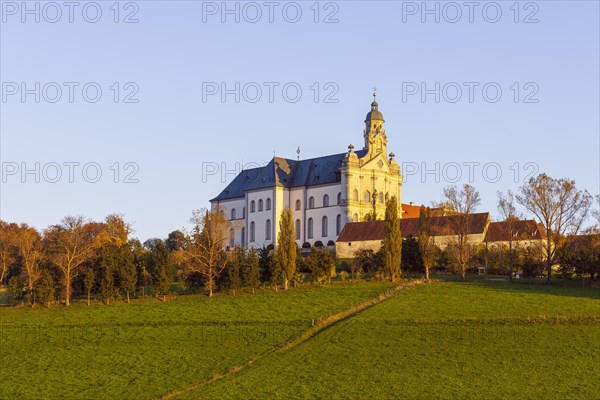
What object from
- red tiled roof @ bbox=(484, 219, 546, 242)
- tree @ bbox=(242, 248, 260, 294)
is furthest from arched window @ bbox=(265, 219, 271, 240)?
tree @ bbox=(242, 248, 260, 294)

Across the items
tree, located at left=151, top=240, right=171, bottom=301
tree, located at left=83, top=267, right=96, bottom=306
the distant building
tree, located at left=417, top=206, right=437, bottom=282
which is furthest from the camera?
the distant building

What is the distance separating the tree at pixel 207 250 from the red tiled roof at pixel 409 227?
2070cm

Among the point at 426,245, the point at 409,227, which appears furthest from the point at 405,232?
the point at 426,245

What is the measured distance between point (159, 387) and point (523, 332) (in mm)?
22732

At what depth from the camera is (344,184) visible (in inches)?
4417

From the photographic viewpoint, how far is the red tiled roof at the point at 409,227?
8462 cm

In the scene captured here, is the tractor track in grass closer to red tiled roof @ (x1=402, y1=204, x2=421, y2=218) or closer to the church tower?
the church tower

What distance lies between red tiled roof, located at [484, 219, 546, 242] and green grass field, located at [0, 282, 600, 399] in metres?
15.6

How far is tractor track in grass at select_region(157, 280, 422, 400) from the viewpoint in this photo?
4218 centimetres

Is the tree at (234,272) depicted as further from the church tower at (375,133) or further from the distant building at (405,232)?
the church tower at (375,133)

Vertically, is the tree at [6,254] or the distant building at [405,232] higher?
the distant building at [405,232]

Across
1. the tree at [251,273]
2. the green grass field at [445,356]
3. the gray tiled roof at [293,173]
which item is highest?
the gray tiled roof at [293,173]

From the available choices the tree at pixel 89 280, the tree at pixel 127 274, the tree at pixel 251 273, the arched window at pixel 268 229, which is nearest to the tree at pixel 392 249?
the tree at pixel 251 273

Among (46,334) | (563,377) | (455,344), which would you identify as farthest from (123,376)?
(563,377)
